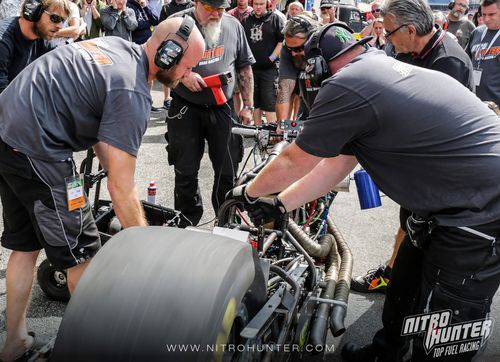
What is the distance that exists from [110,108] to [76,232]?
644mm

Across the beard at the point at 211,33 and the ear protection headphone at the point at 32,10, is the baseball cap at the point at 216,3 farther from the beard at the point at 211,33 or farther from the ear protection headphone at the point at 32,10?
the ear protection headphone at the point at 32,10

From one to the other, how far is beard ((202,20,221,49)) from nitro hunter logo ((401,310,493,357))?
103 inches

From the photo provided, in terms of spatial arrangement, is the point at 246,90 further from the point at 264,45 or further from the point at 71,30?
the point at 264,45

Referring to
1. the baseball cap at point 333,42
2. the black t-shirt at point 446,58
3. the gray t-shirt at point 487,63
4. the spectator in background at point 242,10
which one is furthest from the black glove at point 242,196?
the spectator in background at point 242,10

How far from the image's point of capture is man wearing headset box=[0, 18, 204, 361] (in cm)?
235

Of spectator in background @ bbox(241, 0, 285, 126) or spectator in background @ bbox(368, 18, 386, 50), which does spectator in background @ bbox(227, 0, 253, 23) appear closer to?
spectator in background @ bbox(241, 0, 285, 126)

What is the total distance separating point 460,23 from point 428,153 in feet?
22.1

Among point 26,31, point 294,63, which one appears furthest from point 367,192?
point 26,31

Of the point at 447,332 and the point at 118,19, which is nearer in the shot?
the point at 447,332

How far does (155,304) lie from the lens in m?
1.62

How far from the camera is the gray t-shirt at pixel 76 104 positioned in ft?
7.65

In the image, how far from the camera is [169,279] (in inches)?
65.4

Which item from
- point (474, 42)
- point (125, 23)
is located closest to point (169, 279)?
point (474, 42)

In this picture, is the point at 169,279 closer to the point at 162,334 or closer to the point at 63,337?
the point at 162,334
